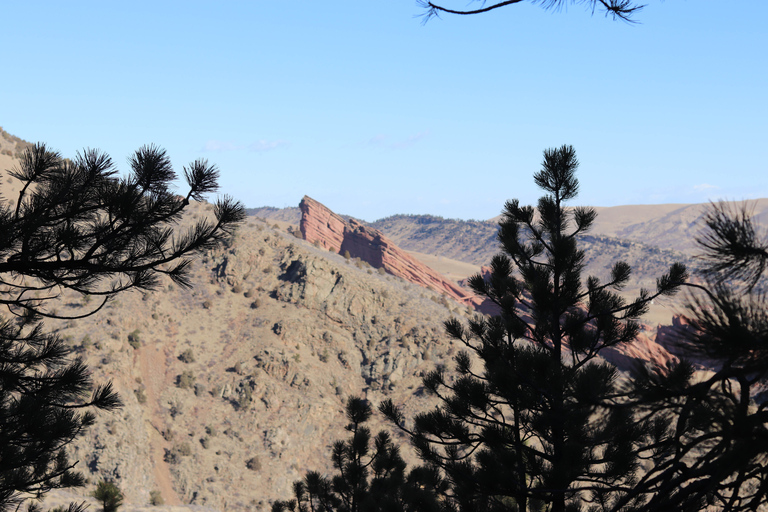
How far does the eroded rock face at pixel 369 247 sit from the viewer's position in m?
63.8

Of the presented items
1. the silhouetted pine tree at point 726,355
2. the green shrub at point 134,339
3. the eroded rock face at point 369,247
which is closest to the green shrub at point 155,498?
the green shrub at point 134,339

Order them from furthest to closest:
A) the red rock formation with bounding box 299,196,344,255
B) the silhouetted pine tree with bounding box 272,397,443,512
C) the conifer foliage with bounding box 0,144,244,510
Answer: the red rock formation with bounding box 299,196,344,255 → the silhouetted pine tree with bounding box 272,397,443,512 → the conifer foliage with bounding box 0,144,244,510

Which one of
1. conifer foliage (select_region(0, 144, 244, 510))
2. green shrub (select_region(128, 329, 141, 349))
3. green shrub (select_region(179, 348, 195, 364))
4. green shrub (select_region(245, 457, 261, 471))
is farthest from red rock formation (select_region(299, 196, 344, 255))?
conifer foliage (select_region(0, 144, 244, 510))

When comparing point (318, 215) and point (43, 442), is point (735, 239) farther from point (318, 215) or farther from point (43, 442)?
point (318, 215)

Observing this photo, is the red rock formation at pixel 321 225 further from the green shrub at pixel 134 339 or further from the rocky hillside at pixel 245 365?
the green shrub at pixel 134 339

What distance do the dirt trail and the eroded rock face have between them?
27.6 metres

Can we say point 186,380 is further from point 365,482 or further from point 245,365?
point 365,482

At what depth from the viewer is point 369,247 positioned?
67562 millimetres

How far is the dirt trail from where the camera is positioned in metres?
29.6

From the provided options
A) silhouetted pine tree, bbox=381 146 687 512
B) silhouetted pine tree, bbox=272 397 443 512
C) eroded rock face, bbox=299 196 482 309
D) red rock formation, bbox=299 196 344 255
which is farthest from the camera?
red rock formation, bbox=299 196 344 255

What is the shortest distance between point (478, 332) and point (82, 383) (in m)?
6.99

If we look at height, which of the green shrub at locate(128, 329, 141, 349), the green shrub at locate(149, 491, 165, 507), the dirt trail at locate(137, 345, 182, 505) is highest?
the green shrub at locate(128, 329, 141, 349)

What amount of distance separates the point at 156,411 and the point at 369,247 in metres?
38.0

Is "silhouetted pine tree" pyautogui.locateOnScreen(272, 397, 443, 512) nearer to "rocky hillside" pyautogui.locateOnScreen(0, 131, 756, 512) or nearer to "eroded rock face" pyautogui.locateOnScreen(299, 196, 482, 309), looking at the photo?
"rocky hillside" pyautogui.locateOnScreen(0, 131, 756, 512)
